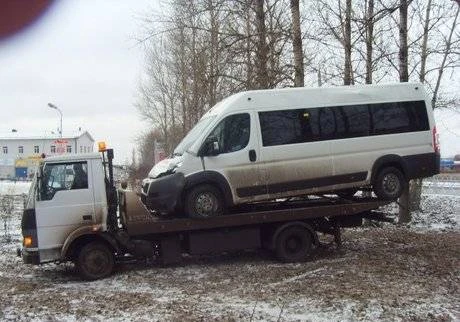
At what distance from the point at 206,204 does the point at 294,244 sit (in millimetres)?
2132

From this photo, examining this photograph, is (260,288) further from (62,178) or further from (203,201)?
(62,178)

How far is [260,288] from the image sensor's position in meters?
8.84

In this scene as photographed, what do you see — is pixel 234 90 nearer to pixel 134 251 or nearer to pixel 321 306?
pixel 134 251

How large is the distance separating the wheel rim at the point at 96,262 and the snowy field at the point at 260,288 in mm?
305

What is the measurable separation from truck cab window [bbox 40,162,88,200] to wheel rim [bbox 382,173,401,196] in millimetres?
5923

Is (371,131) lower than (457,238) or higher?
higher

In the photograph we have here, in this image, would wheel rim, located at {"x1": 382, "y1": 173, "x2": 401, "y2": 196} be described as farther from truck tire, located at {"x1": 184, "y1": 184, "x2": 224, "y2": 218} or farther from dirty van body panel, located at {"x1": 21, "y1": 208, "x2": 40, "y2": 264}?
dirty van body panel, located at {"x1": 21, "y1": 208, "x2": 40, "y2": 264}

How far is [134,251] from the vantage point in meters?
10.5

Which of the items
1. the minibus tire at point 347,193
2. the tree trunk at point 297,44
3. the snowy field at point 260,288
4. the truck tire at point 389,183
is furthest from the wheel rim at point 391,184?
the tree trunk at point 297,44

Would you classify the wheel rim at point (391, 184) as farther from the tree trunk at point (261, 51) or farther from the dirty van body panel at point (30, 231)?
the tree trunk at point (261, 51)

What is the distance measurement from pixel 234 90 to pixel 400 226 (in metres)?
7.36

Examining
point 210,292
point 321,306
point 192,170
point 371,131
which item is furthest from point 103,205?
point 371,131

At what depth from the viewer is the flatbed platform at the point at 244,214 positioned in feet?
33.9

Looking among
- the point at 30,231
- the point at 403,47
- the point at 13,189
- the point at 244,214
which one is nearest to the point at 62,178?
the point at 30,231
